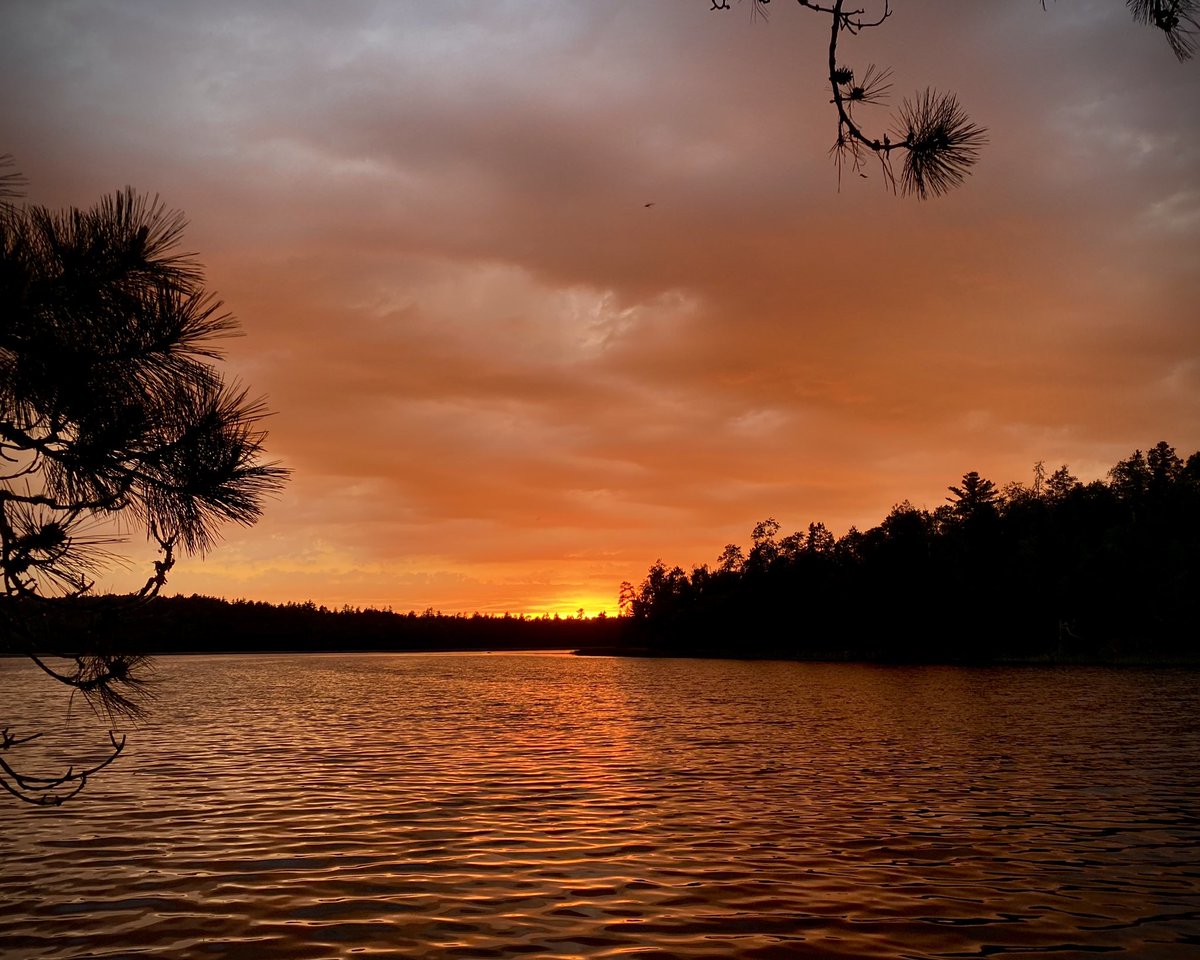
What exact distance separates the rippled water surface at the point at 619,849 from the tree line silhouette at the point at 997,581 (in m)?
82.7

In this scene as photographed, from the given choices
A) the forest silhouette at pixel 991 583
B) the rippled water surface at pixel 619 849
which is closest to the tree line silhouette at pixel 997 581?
the forest silhouette at pixel 991 583

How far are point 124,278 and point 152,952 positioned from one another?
602 centimetres

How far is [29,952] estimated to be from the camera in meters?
7.72

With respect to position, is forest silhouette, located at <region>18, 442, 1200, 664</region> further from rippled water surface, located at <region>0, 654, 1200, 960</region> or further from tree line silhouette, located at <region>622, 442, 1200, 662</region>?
rippled water surface, located at <region>0, 654, 1200, 960</region>

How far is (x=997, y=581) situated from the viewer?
375 ft

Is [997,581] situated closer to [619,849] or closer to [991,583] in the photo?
[991,583]

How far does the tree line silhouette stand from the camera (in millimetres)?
97875

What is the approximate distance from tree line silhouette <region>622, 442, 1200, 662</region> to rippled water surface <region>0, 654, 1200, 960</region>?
8269 cm

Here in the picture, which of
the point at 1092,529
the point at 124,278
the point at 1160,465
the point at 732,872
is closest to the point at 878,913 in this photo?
the point at 732,872

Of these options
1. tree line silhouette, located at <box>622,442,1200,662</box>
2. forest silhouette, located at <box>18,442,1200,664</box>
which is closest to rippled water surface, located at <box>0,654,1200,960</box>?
forest silhouette, located at <box>18,442,1200,664</box>

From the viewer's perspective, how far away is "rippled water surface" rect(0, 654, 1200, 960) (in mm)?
8164

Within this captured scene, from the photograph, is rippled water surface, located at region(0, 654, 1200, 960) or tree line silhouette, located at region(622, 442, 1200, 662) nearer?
rippled water surface, located at region(0, 654, 1200, 960)

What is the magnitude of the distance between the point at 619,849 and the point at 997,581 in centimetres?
11542

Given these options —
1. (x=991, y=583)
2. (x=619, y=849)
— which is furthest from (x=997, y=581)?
(x=619, y=849)
